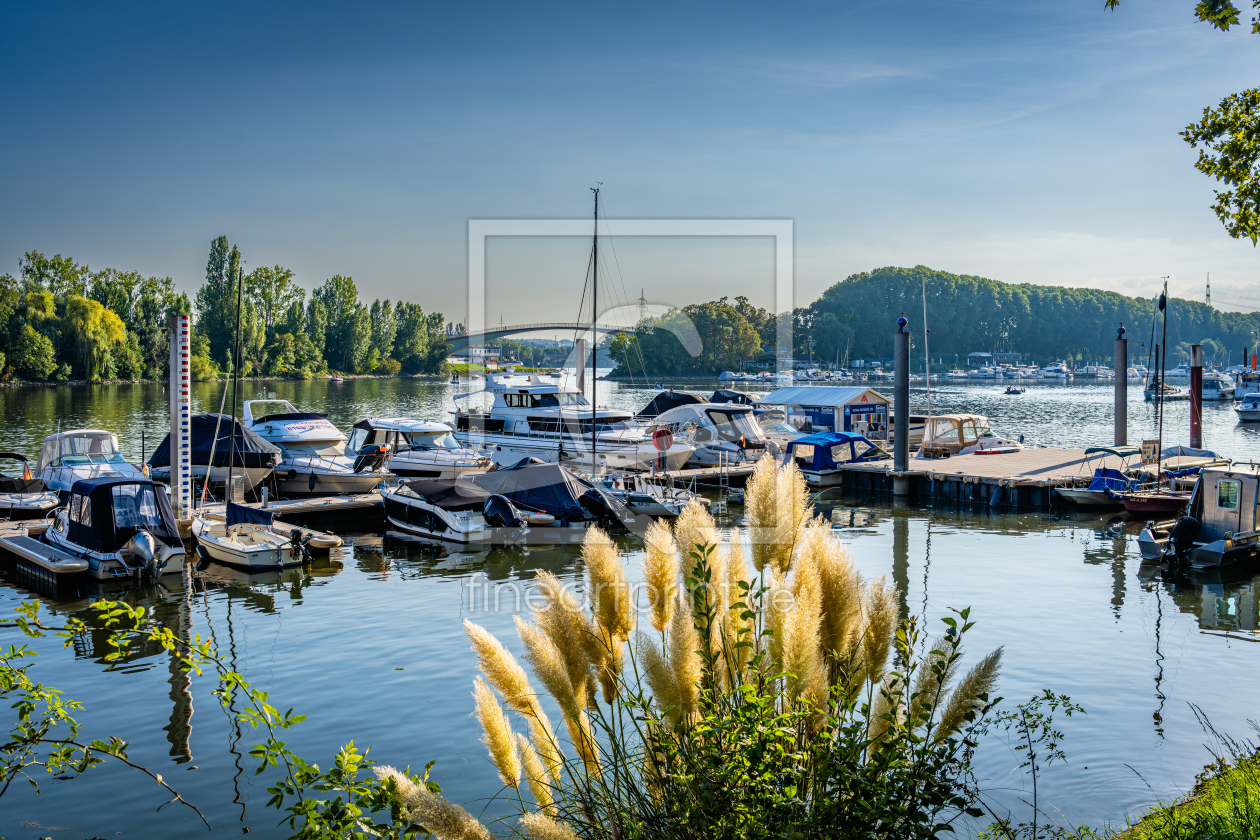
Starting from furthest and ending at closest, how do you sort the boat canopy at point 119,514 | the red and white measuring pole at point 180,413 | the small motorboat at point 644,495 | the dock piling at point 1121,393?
the dock piling at point 1121,393, the small motorboat at point 644,495, the red and white measuring pole at point 180,413, the boat canopy at point 119,514

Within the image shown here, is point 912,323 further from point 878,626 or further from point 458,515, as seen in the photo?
point 878,626

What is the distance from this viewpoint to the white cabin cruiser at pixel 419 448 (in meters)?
30.2

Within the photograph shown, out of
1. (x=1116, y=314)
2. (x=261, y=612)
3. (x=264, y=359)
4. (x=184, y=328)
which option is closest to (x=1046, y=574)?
(x=261, y=612)

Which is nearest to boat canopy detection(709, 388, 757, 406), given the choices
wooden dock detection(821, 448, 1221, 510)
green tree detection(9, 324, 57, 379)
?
wooden dock detection(821, 448, 1221, 510)

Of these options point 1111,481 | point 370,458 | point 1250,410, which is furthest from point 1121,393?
point 1250,410

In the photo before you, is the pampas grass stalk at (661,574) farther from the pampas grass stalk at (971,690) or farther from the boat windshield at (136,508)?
the boat windshield at (136,508)

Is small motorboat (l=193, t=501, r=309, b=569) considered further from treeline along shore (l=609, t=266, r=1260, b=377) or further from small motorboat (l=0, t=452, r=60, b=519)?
treeline along shore (l=609, t=266, r=1260, b=377)

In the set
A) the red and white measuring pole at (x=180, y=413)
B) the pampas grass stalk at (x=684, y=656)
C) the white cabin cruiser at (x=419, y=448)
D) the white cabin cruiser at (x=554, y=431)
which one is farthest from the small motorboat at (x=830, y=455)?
the pampas grass stalk at (x=684, y=656)

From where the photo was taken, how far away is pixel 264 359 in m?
113

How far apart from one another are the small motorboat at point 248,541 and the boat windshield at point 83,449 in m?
7.84

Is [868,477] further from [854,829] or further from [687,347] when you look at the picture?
[687,347]

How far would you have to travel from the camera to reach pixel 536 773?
3.73 meters

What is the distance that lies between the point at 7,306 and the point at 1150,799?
324 feet

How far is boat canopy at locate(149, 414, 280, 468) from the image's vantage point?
28.1 m
